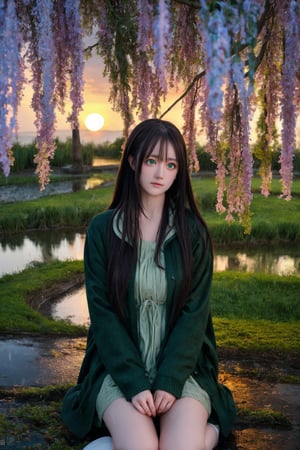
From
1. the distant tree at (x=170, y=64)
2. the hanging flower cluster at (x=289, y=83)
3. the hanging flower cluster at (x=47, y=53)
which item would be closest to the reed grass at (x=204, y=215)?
the distant tree at (x=170, y=64)

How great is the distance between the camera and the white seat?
2352 mm

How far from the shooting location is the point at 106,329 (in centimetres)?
253

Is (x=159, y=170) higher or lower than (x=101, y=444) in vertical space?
higher

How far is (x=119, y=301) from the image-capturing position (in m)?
2.55

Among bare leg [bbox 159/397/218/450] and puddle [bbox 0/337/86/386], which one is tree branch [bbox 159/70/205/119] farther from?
bare leg [bbox 159/397/218/450]

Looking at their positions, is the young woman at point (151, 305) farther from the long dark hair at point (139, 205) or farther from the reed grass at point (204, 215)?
the reed grass at point (204, 215)

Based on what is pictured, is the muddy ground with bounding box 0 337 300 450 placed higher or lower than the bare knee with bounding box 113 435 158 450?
lower

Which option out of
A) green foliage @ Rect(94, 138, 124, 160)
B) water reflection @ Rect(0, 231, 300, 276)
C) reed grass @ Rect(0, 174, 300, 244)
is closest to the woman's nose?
water reflection @ Rect(0, 231, 300, 276)

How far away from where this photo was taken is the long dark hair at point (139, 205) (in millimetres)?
2570

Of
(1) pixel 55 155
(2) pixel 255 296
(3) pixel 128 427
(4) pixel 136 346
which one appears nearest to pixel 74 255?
(2) pixel 255 296

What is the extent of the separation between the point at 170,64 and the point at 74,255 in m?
4.90

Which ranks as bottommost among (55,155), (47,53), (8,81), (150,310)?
(150,310)

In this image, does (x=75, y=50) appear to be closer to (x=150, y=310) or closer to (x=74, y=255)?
(x=150, y=310)

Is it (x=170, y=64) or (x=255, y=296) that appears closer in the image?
(x=170, y=64)
